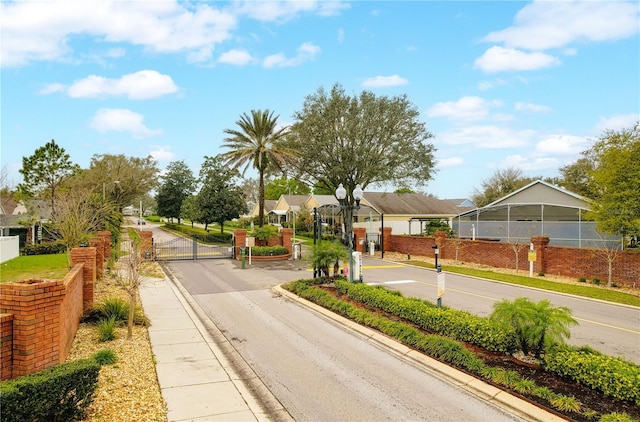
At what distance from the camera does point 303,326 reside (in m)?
11.6

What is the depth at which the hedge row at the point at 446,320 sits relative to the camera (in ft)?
28.0

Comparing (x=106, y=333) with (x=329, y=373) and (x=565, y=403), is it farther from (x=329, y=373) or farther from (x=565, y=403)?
(x=565, y=403)

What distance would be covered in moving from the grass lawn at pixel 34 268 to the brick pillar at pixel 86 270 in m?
7.71

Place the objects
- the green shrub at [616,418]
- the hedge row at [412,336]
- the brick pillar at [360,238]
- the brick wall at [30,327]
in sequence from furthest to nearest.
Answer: the brick pillar at [360,238]
the hedge row at [412,336]
the brick wall at [30,327]
the green shrub at [616,418]

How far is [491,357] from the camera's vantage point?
8.35 m

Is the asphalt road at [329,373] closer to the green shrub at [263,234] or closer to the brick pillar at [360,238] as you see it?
the green shrub at [263,234]

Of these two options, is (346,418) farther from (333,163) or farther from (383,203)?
(383,203)

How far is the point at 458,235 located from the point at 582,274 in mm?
11595

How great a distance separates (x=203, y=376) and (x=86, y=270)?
19.0ft

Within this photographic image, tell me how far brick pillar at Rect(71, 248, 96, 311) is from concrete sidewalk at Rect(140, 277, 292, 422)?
1661mm

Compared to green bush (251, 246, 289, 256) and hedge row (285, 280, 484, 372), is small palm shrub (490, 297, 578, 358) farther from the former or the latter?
green bush (251, 246, 289, 256)

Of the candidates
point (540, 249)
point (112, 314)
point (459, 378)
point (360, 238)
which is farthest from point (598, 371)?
point (360, 238)

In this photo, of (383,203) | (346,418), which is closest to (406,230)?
(383,203)

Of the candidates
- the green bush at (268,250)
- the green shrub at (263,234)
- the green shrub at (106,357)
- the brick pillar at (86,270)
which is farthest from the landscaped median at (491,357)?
the green shrub at (263,234)
